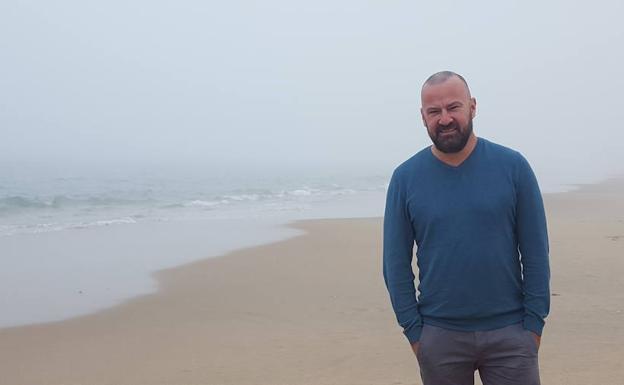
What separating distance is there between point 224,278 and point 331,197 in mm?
21093

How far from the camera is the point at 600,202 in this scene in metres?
22.7

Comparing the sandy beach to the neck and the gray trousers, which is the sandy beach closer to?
the gray trousers

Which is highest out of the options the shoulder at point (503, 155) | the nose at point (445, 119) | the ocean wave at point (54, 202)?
the nose at point (445, 119)

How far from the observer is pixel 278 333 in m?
6.48

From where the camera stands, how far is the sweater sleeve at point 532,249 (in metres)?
2.46

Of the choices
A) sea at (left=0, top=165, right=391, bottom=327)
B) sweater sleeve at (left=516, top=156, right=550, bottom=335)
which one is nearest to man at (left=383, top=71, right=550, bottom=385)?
sweater sleeve at (left=516, top=156, right=550, bottom=335)

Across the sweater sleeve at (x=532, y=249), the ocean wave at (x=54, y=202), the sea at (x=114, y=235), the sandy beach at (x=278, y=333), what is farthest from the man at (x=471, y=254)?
the ocean wave at (x=54, y=202)

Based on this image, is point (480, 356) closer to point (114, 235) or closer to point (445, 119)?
point (445, 119)

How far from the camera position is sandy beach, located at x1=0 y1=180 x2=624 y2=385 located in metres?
5.14

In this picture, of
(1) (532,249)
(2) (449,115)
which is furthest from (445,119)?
(1) (532,249)

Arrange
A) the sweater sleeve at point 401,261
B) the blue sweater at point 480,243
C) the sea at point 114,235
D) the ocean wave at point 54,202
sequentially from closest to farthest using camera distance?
the blue sweater at point 480,243 → the sweater sleeve at point 401,261 → the sea at point 114,235 → the ocean wave at point 54,202

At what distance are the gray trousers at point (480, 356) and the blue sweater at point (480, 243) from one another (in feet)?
0.10

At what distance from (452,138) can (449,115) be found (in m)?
0.09

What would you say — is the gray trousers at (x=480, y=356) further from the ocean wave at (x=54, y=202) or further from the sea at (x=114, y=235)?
the ocean wave at (x=54, y=202)
